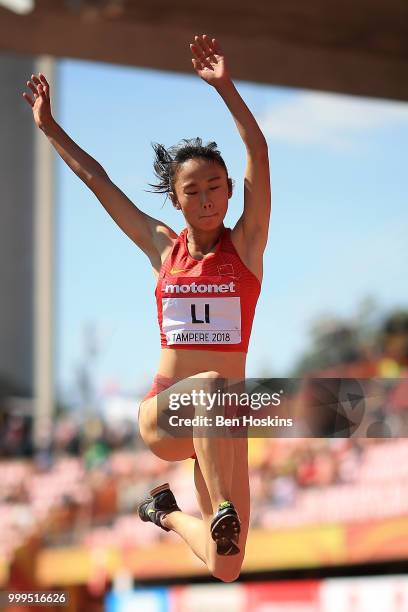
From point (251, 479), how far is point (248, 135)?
35.5 feet

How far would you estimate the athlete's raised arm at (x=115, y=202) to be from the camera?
13.9 ft

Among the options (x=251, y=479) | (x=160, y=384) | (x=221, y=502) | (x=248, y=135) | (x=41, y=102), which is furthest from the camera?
(x=251, y=479)

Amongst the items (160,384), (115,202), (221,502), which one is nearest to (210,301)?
(160,384)

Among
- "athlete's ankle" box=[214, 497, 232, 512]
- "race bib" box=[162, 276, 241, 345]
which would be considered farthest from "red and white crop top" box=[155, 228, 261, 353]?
"athlete's ankle" box=[214, 497, 232, 512]

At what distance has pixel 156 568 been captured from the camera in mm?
14406

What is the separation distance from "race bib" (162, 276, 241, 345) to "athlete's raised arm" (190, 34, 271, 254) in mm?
195

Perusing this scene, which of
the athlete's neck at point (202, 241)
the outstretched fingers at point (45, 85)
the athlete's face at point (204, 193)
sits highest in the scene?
the outstretched fingers at point (45, 85)

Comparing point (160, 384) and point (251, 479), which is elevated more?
point (251, 479)

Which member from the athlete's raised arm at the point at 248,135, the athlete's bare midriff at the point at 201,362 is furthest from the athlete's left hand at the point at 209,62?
the athlete's bare midriff at the point at 201,362

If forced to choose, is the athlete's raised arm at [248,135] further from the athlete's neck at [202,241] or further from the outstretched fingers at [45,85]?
the outstretched fingers at [45,85]

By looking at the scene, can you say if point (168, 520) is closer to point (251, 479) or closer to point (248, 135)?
point (248, 135)

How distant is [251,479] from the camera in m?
14.5

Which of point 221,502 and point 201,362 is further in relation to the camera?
point 201,362

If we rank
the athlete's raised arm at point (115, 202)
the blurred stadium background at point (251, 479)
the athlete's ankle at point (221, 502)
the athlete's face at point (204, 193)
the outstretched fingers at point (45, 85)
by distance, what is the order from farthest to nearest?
the blurred stadium background at point (251, 479) → the outstretched fingers at point (45, 85) → the athlete's raised arm at point (115, 202) → the athlete's face at point (204, 193) → the athlete's ankle at point (221, 502)
